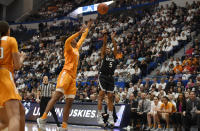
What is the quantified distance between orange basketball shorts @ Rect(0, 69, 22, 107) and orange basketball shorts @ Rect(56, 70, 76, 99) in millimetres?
2393

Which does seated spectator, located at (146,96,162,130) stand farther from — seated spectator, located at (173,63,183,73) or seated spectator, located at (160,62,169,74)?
seated spectator, located at (160,62,169,74)

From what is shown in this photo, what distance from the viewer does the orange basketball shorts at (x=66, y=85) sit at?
20.0 ft

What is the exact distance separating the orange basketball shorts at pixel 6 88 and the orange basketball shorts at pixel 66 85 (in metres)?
2.39

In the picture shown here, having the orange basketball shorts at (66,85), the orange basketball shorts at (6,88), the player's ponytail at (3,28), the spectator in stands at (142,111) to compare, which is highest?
the player's ponytail at (3,28)

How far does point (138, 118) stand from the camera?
1112cm

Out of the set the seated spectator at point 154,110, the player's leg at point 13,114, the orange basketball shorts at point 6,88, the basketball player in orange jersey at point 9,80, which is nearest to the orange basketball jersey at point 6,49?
the basketball player in orange jersey at point 9,80

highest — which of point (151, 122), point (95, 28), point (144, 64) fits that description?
point (95, 28)

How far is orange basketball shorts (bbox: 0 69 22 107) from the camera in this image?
3.61 m

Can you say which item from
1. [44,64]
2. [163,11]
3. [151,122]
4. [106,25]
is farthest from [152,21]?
[151,122]

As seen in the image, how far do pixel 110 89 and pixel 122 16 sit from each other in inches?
693

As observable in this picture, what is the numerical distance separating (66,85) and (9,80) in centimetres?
246

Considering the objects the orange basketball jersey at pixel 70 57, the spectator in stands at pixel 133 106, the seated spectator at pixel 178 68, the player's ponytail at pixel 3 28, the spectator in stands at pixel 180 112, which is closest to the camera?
the player's ponytail at pixel 3 28

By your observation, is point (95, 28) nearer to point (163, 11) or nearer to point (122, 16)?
point (122, 16)

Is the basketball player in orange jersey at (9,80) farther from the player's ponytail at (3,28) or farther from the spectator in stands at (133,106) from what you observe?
the spectator in stands at (133,106)
